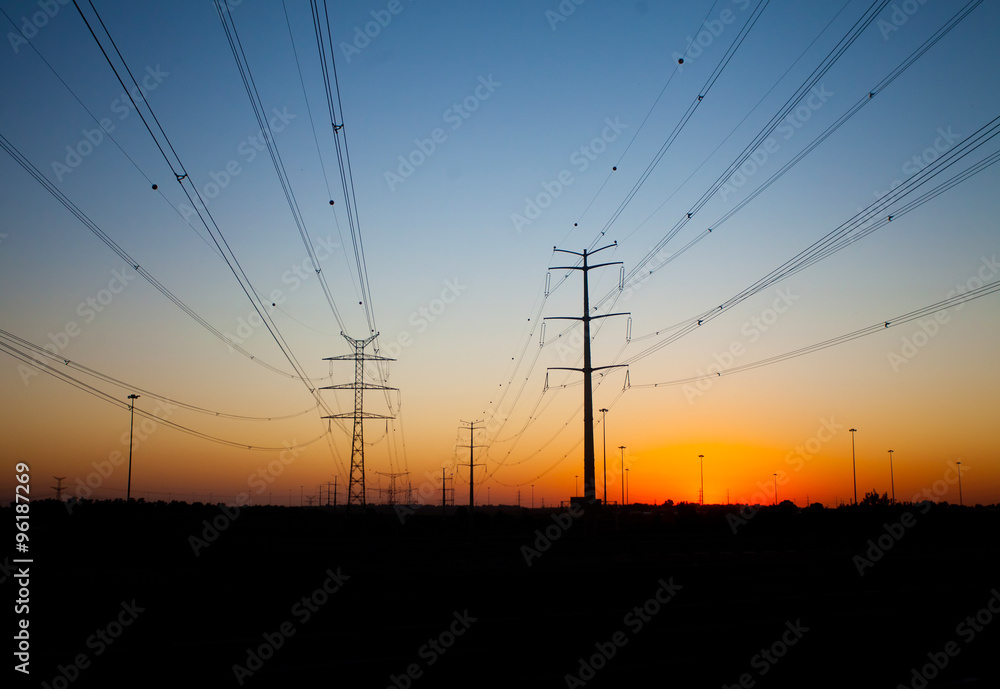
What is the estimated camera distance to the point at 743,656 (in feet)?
55.6

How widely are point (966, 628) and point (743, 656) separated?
8.22 meters

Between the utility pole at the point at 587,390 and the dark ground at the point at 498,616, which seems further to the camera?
the utility pole at the point at 587,390

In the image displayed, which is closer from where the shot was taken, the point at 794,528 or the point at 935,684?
the point at 935,684

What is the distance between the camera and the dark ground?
15.4 meters

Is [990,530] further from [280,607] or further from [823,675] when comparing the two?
[280,607]

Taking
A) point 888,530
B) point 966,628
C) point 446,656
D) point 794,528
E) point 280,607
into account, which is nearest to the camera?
point 446,656

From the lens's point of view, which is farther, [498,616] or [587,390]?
[587,390]

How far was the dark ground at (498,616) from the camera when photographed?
50.6 ft

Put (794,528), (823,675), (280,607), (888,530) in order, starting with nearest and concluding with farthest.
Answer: (823,675) < (280,607) < (888,530) < (794,528)

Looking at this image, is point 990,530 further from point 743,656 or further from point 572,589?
point 743,656

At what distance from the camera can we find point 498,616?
21.8m

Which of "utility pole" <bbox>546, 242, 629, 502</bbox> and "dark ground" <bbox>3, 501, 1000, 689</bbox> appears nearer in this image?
"dark ground" <bbox>3, 501, 1000, 689</bbox>

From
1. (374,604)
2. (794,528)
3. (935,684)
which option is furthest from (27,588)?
(794,528)

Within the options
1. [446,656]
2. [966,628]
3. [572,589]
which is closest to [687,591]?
[572,589]
